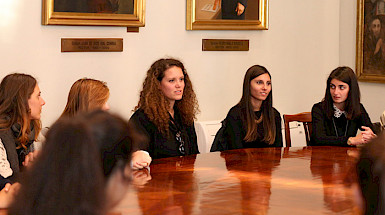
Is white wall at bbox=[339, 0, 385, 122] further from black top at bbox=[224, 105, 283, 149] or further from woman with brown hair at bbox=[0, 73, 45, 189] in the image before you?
woman with brown hair at bbox=[0, 73, 45, 189]

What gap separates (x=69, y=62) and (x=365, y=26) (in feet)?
13.2

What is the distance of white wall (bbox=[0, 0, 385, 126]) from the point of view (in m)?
6.54

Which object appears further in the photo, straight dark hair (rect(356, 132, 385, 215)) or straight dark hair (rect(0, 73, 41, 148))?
straight dark hair (rect(0, 73, 41, 148))

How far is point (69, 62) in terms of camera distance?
6793 mm

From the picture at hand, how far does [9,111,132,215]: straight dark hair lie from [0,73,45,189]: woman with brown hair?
9.73 feet

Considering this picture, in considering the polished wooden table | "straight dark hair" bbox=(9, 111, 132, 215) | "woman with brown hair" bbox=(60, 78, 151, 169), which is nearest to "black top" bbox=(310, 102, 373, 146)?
the polished wooden table

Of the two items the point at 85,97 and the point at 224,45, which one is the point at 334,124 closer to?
the point at 224,45

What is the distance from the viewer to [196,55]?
7879 mm

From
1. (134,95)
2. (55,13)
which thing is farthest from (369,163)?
(134,95)

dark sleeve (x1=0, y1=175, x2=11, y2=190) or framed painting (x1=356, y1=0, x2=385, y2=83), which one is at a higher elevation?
framed painting (x1=356, y1=0, x2=385, y2=83)

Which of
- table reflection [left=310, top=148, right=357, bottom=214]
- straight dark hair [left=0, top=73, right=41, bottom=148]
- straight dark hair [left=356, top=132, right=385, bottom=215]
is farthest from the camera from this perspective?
straight dark hair [left=0, top=73, right=41, bottom=148]

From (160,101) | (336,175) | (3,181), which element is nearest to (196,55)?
(160,101)

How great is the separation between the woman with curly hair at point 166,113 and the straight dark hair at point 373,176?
154 inches

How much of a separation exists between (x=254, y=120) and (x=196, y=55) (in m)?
1.94
